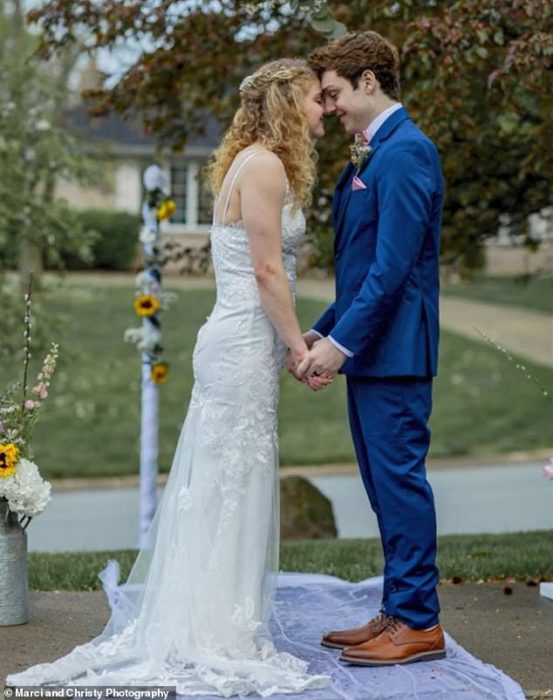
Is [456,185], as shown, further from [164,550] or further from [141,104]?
[164,550]

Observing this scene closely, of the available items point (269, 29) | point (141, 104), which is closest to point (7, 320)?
point (141, 104)

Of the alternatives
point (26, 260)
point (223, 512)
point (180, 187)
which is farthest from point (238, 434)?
point (180, 187)

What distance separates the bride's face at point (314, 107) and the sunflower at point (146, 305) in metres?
5.39

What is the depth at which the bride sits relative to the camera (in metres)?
4.92

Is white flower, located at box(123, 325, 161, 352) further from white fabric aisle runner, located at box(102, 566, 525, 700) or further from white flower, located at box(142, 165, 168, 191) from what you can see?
white fabric aisle runner, located at box(102, 566, 525, 700)

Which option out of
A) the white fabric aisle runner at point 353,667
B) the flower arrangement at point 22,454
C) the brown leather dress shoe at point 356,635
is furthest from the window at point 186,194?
the brown leather dress shoe at point 356,635

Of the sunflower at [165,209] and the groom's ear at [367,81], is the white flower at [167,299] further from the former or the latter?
the groom's ear at [367,81]

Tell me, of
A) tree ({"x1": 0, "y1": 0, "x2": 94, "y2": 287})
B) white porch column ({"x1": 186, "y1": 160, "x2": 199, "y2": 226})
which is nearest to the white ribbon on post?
tree ({"x1": 0, "y1": 0, "x2": 94, "y2": 287})

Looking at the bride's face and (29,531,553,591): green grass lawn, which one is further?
(29,531,553,591): green grass lawn

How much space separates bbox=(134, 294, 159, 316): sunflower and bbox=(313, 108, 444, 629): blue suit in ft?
17.4

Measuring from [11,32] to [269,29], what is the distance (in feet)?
40.5

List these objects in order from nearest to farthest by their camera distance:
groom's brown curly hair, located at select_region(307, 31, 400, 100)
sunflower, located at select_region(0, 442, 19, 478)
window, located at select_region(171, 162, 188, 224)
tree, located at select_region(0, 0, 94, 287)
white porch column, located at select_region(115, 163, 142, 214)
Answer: groom's brown curly hair, located at select_region(307, 31, 400, 100), sunflower, located at select_region(0, 442, 19, 478), tree, located at select_region(0, 0, 94, 287), white porch column, located at select_region(115, 163, 142, 214), window, located at select_region(171, 162, 188, 224)

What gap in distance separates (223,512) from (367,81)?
65.1 inches

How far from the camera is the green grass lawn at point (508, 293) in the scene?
1190 inches
